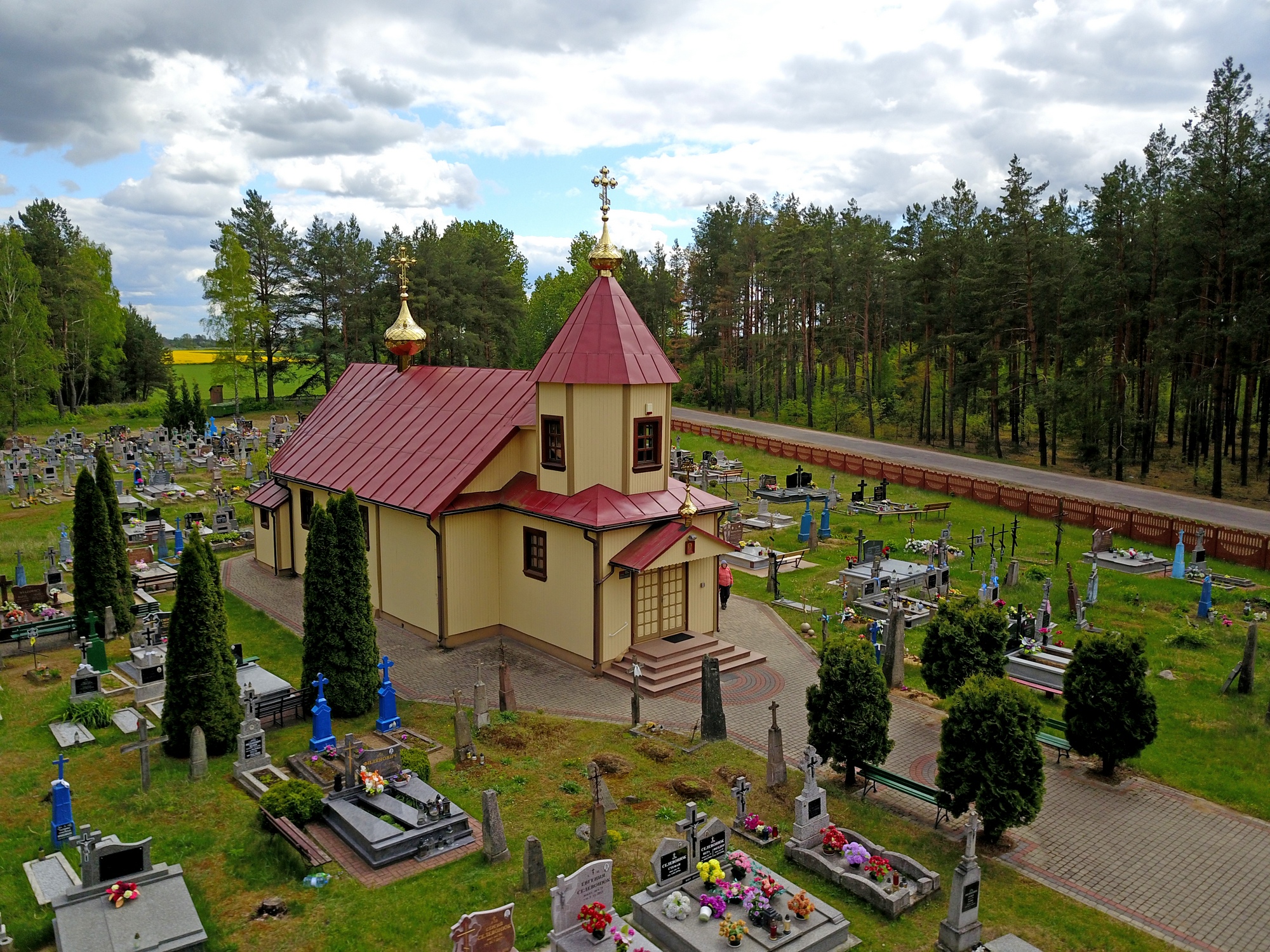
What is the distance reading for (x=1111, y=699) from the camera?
44.0 ft

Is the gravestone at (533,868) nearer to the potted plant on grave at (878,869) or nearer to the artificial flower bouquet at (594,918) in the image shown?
the artificial flower bouquet at (594,918)

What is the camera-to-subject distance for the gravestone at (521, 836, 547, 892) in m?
10.7

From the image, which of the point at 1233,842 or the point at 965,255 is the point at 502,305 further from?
the point at 1233,842

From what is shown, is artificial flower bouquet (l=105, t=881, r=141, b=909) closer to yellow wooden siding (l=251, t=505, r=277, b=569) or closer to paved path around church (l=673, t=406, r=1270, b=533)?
yellow wooden siding (l=251, t=505, r=277, b=569)

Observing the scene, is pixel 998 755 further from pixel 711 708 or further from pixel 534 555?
pixel 534 555

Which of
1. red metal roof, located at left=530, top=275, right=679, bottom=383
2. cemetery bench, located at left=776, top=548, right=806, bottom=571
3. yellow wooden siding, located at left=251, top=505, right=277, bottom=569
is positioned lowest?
cemetery bench, located at left=776, top=548, right=806, bottom=571

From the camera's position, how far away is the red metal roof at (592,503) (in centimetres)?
1822

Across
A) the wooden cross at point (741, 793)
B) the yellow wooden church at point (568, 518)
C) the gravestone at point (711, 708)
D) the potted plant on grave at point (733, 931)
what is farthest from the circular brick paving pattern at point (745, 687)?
the potted plant on grave at point (733, 931)

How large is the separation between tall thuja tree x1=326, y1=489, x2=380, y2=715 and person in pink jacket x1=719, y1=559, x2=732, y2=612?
27.7 feet

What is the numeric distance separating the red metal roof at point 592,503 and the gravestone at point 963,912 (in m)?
9.66

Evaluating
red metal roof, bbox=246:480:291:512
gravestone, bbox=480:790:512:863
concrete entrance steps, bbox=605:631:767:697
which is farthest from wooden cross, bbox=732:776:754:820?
red metal roof, bbox=246:480:291:512

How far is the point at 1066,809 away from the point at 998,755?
271 centimetres

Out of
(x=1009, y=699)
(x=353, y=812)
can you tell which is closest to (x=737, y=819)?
(x=1009, y=699)

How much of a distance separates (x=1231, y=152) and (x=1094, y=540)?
55.9 ft
